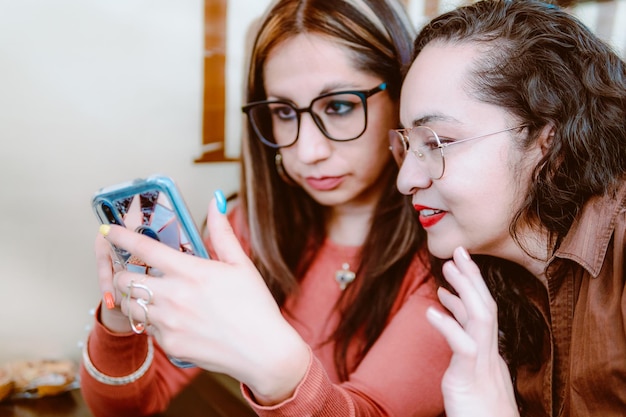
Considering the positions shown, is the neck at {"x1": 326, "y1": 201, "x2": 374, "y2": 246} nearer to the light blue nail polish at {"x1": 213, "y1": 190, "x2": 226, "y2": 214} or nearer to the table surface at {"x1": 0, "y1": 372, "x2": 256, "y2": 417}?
the table surface at {"x1": 0, "y1": 372, "x2": 256, "y2": 417}

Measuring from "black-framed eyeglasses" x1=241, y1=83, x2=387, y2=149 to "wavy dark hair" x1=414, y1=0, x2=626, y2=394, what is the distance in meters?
0.22

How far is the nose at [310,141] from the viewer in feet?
3.58

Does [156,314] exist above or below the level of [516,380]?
above

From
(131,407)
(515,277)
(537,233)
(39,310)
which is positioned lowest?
(131,407)

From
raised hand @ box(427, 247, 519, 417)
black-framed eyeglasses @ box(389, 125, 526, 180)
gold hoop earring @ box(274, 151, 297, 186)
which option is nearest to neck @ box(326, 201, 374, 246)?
gold hoop earring @ box(274, 151, 297, 186)

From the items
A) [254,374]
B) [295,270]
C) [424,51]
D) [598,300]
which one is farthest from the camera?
[295,270]

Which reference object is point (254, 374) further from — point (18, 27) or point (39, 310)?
point (18, 27)

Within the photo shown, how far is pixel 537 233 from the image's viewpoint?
36.6 inches

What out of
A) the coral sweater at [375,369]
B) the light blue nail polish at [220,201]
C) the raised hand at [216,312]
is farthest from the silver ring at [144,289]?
the coral sweater at [375,369]

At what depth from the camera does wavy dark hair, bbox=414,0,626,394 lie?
87cm

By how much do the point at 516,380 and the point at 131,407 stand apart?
0.76 metres

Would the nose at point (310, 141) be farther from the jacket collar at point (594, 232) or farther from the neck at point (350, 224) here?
the jacket collar at point (594, 232)

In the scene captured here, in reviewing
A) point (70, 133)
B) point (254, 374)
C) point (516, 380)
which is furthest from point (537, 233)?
point (70, 133)

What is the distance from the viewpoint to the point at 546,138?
0.90 m
